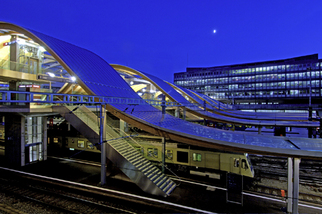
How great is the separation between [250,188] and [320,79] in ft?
233

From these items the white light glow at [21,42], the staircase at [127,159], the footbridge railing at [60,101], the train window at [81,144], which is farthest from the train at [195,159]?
the white light glow at [21,42]

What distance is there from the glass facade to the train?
60.4m

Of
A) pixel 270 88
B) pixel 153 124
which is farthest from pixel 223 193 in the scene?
pixel 270 88

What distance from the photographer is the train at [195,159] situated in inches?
551

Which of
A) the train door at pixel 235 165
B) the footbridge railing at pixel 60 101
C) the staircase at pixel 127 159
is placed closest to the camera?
the footbridge railing at pixel 60 101

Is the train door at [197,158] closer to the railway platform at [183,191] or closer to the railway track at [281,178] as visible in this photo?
the railway platform at [183,191]

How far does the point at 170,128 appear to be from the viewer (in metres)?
13.6

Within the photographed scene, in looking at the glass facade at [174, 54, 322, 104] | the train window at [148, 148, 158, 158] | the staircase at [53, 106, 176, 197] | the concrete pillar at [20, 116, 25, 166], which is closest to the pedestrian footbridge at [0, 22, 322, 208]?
the staircase at [53, 106, 176, 197]

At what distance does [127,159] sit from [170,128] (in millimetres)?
3727

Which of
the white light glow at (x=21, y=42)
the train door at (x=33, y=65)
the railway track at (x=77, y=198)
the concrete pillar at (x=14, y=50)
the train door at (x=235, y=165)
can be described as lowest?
the railway track at (x=77, y=198)

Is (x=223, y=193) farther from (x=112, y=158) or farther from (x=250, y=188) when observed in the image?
(x=112, y=158)

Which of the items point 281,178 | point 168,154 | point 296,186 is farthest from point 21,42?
point 281,178

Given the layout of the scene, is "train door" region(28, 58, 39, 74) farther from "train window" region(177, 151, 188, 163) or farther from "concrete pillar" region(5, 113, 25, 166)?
"train window" region(177, 151, 188, 163)

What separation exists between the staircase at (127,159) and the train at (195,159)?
98 cm
